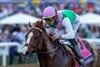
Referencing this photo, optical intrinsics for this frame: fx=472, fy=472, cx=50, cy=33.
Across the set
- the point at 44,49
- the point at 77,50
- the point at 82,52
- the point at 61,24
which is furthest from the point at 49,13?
the point at 82,52

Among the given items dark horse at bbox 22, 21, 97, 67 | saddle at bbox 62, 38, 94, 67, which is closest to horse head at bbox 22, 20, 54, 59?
dark horse at bbox 22, 21, 97, 67

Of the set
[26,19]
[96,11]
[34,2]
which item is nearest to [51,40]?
[26,19]

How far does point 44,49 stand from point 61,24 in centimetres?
63

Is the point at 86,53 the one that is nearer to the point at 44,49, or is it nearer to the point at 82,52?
the point at 82,52

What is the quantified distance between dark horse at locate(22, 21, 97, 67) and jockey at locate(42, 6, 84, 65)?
9.6 inches

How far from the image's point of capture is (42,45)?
837cm

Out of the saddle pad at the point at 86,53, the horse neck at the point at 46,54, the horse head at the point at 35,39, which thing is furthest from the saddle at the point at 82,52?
the horse head at the point at 35,39

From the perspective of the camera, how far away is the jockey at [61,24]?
8547mm

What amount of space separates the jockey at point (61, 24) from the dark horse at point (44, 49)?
0.80ft

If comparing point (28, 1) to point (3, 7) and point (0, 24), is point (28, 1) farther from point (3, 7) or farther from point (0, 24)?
point (0, 24)

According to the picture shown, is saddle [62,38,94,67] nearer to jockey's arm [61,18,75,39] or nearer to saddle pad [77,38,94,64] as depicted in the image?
saddle pad [77,38,94,64]

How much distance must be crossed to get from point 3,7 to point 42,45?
49.1 feet

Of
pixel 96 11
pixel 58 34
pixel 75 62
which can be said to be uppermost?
pixel 58 34

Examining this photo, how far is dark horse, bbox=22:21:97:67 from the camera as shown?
797cm
